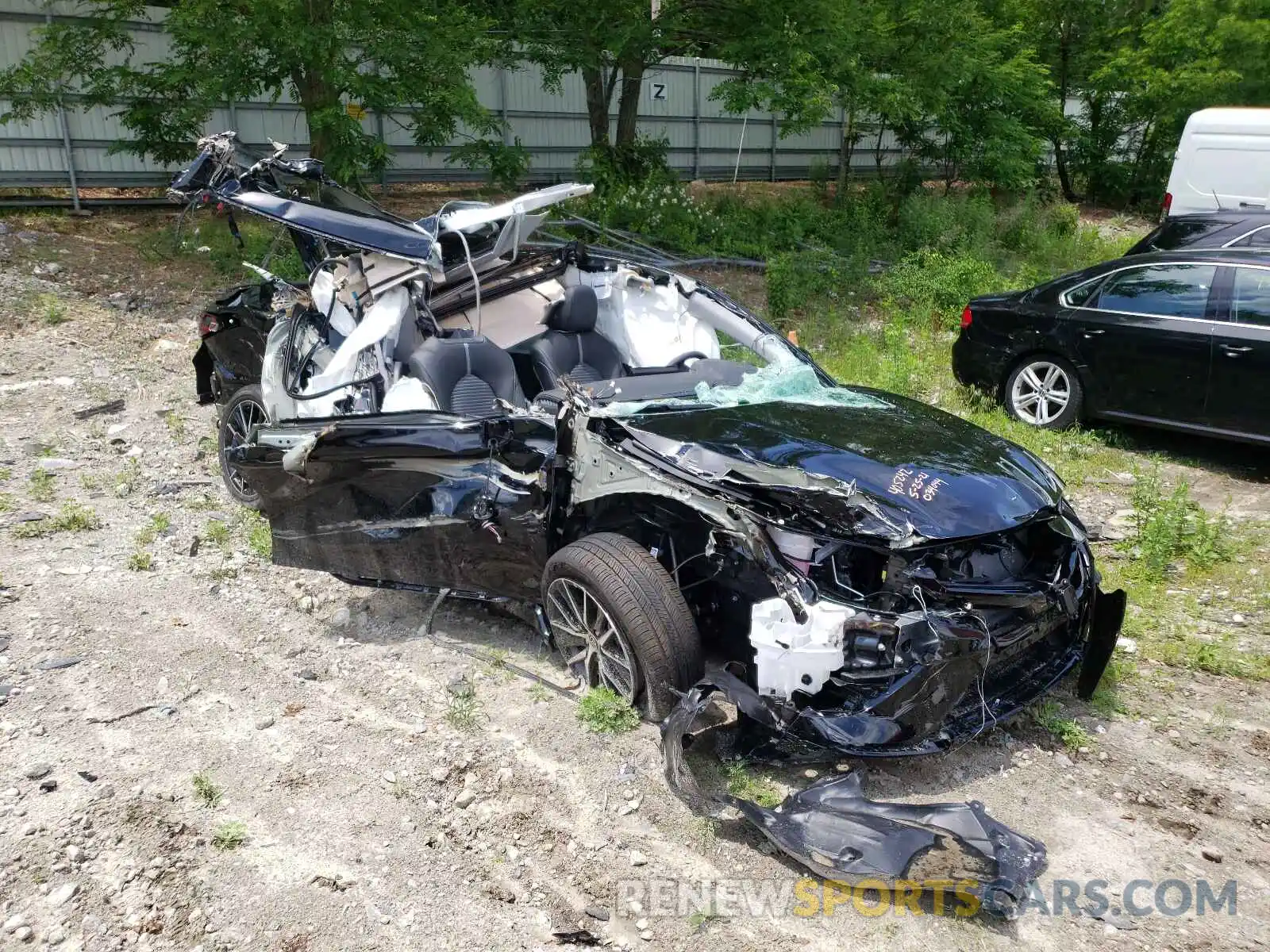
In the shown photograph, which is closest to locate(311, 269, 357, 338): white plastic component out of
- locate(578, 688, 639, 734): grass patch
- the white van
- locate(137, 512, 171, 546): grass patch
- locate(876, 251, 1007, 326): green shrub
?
locate(137, 512, 171, 546): grass patch

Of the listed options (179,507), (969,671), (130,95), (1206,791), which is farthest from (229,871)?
(130,95)

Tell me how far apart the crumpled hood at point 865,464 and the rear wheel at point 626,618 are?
43cm

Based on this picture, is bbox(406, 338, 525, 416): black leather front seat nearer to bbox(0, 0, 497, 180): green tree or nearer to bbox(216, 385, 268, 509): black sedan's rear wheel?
bbox(216, 385, 268, 509): black sedan's rear wheel

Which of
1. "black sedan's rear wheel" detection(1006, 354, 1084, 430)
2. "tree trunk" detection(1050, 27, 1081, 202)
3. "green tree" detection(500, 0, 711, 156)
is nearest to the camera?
"black sedan's rear wheel" detection(1006, 354, 1084, 430)

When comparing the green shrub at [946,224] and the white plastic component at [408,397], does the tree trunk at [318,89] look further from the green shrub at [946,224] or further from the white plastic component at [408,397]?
the green shrub at [946,224]

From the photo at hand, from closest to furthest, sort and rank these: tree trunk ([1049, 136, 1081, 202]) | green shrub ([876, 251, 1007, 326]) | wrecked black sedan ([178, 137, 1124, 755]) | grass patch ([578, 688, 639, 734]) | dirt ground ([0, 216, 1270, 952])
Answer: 1. dirt ground ([0, 216, 1270, 952])
2. wrecked black sedan ([178, 137, 1124, 755])
3. grass patch ([578, 688, 639, 734])
4. green shrub ([876, 251, 1007, 326])
5. tree trunk ([1049, 136, 1081, 202])

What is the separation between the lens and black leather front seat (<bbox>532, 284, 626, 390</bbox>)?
555 cm

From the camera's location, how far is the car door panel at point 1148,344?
703 centimetres

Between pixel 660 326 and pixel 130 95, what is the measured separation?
8.54 m

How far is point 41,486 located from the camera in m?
6.62

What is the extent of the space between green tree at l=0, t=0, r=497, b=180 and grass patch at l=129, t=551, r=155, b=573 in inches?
224

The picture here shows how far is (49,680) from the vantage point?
14.6ft

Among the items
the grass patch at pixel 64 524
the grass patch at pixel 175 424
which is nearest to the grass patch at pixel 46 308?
the grass patch at pixel 175 424

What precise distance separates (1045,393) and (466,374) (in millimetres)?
4814
